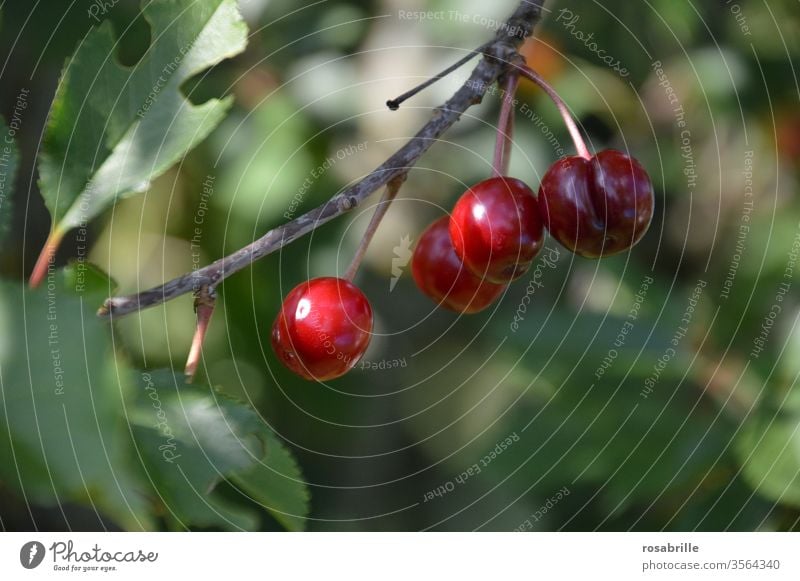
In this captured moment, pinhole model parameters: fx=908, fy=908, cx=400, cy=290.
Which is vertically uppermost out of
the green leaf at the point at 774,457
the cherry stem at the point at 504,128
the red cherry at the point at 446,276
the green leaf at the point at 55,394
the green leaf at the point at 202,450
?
the cherry stem at the point at 504,128

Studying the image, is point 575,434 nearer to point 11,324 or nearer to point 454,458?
point 454,458

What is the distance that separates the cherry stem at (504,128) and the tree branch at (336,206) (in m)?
0.01

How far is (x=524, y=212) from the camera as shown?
0.70m

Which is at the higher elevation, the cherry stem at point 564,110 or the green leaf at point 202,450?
the cherry stem at point 564,110

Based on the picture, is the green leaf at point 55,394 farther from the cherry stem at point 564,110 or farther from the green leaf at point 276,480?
the cherry stem at point 564,110

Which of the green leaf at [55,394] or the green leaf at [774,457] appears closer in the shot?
the green leaf at [55,394]

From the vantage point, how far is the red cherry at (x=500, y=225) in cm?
69

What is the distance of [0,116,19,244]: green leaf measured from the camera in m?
0.69

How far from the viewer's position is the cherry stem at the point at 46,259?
680mm

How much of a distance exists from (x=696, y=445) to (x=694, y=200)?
35cm

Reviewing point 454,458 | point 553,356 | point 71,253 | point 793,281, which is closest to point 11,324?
point 71,253

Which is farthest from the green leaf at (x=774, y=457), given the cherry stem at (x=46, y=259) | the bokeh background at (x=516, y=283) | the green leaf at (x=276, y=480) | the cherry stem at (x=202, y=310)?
the cherry stem at (x=46, y=259)

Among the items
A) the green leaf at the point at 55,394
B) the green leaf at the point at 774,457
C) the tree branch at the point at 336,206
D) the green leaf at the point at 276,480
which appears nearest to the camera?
the green leaf at the point at 55,394

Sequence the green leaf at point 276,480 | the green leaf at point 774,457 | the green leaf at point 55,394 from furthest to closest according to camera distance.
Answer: the green leaf at point 774,457 → the green leaf at point 276,480 → the green leaf at point 55,394
